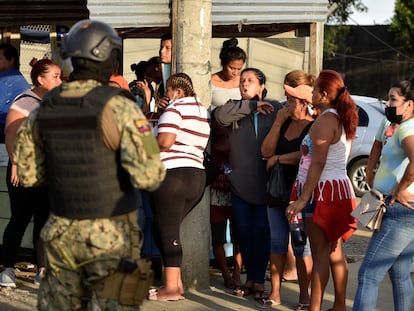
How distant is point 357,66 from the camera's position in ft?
91.6

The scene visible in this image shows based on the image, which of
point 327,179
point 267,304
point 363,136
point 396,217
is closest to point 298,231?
point 327,179

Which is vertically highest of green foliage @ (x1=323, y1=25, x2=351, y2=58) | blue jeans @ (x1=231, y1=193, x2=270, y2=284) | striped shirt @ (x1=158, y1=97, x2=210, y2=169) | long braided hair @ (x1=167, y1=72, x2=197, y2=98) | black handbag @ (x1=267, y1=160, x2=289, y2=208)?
green foliage @ (x1=323, y1=25, x2=351, y2=58)

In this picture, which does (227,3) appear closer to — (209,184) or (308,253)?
Answer: (209,184)

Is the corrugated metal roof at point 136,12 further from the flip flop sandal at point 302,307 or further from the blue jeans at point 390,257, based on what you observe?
the blue jeans at point 390,257

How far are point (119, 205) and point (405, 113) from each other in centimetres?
216

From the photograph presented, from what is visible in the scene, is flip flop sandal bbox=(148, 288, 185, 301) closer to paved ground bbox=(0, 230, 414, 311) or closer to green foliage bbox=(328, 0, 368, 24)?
paved ground bbox=(0, 230, 414, 311)

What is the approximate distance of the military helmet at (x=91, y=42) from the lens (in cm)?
435

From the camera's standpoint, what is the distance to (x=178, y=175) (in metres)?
6.65

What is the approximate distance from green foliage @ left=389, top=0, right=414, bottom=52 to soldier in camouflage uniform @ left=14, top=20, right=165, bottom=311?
22880 mm

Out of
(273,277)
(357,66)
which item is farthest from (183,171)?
(357,66)

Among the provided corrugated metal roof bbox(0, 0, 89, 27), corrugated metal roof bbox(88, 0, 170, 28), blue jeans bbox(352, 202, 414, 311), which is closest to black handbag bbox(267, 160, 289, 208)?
blue jeans bbox(352, 202, 414, 311)

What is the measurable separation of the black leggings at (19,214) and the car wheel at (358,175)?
27.2 ft

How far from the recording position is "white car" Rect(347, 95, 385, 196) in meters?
14.4

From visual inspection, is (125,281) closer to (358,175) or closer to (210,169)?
(210,169)
